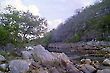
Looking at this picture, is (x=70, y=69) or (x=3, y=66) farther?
(x=70, y=69)

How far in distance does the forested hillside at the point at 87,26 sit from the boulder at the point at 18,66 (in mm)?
48377

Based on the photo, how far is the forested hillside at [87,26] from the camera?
76.6 meters

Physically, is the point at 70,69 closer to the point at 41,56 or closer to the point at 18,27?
the point at 41,56

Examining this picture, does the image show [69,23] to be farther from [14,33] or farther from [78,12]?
[14,33]

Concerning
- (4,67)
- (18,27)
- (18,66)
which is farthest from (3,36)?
(18,66)

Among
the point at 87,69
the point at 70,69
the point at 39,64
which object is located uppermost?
the point at 39,64

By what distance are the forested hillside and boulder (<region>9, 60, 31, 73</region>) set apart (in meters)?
48.4

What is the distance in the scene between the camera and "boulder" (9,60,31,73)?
769 inches

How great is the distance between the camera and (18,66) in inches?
776

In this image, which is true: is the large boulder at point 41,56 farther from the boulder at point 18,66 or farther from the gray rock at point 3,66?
the gray rock at point 3,66

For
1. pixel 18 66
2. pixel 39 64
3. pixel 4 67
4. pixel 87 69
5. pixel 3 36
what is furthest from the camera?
pixel 3 36

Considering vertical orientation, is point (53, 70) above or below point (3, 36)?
below

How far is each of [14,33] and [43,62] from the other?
13.7 meters

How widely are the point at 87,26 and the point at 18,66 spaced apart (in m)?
65.9
